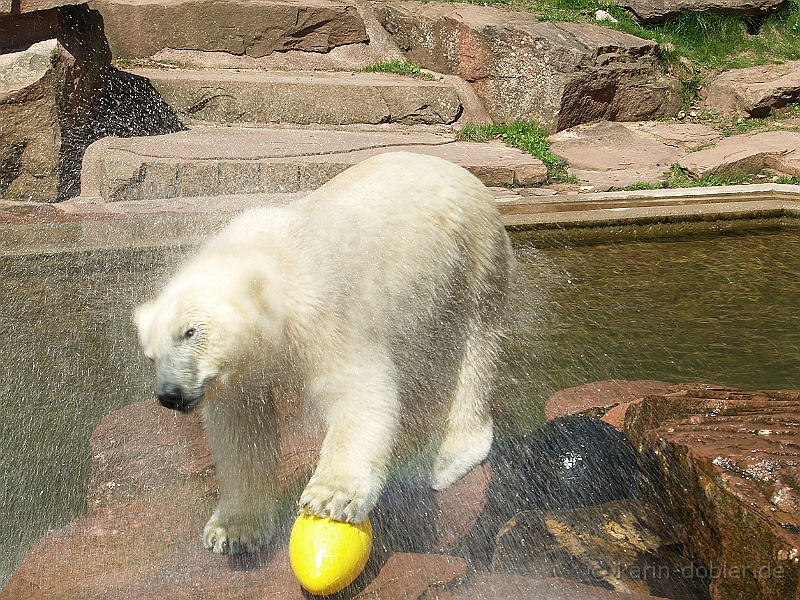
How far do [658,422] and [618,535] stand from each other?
39 centimetres

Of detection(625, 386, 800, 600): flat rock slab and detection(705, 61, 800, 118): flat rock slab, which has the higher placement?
detection(625, 386, 800, 600): flat rock slab

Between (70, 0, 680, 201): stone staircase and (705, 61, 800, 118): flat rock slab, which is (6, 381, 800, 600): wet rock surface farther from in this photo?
(705, 61, 800, 118): flat rock slab

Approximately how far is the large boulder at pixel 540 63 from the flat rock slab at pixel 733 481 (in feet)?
17.8

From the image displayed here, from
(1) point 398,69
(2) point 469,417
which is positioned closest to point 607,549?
(2) point 469,417

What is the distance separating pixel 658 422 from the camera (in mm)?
2670

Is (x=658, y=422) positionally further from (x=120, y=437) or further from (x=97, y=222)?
(x=97, y=222)

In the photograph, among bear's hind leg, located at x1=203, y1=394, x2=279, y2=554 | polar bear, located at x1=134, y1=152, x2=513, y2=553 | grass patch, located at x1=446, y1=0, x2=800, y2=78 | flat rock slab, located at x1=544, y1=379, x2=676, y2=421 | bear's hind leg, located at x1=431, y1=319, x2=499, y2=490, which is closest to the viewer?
polar bear, located at x1=134, y1=152, x2=513, y2=553

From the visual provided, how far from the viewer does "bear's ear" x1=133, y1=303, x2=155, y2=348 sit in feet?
7.88

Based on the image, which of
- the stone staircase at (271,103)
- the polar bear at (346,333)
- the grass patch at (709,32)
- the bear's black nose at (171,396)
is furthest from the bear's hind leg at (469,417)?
the grass patch at (709,32)

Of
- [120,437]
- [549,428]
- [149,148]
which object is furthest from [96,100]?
[549,428]

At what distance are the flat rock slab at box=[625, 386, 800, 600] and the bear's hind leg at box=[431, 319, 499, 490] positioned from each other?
1.94ft

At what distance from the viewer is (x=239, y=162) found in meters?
5.45

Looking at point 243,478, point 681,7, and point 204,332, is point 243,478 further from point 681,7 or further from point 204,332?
point 681,7

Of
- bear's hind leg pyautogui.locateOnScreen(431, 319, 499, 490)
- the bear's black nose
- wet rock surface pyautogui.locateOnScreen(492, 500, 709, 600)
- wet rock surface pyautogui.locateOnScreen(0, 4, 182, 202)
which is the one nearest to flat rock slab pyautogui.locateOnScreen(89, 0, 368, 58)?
wet rock surface pyautogui.locateOnScreen(0, 4, 182, 202)
